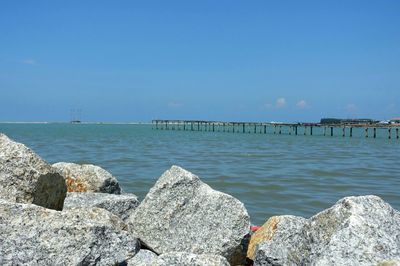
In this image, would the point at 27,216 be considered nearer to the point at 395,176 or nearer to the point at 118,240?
the point at 118,240

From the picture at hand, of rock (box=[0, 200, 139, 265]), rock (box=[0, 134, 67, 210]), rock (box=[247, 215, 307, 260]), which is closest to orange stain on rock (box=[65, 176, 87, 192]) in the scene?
rock (box=[0, 134, 67, 210])

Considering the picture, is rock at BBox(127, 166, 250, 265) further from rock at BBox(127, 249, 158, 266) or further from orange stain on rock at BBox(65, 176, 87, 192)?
orange stain on rock at BBox(65, 176, 87, 192)

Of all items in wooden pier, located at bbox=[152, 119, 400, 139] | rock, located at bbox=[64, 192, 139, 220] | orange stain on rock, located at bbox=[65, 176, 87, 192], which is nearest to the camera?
rock, located at bbox=[64, 192, 139, 220]

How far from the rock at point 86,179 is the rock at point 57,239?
447cm

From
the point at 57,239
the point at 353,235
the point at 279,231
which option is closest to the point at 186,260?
the point at 57,239

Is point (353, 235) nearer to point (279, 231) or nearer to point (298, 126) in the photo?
point (279, 231)

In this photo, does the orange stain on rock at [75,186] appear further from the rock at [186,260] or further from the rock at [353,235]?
the rock at [186,260]

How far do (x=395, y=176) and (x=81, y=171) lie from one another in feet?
55.6

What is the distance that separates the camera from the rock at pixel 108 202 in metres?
7.52

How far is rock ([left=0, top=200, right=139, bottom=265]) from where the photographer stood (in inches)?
178

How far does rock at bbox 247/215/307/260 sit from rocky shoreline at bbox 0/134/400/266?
1 centimetres

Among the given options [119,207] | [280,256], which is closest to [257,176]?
[119,207]

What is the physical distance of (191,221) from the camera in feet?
21.6

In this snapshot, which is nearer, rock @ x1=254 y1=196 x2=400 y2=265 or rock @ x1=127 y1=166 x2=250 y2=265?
rock @ x1=254 y1=196 x2=400 y2=265
